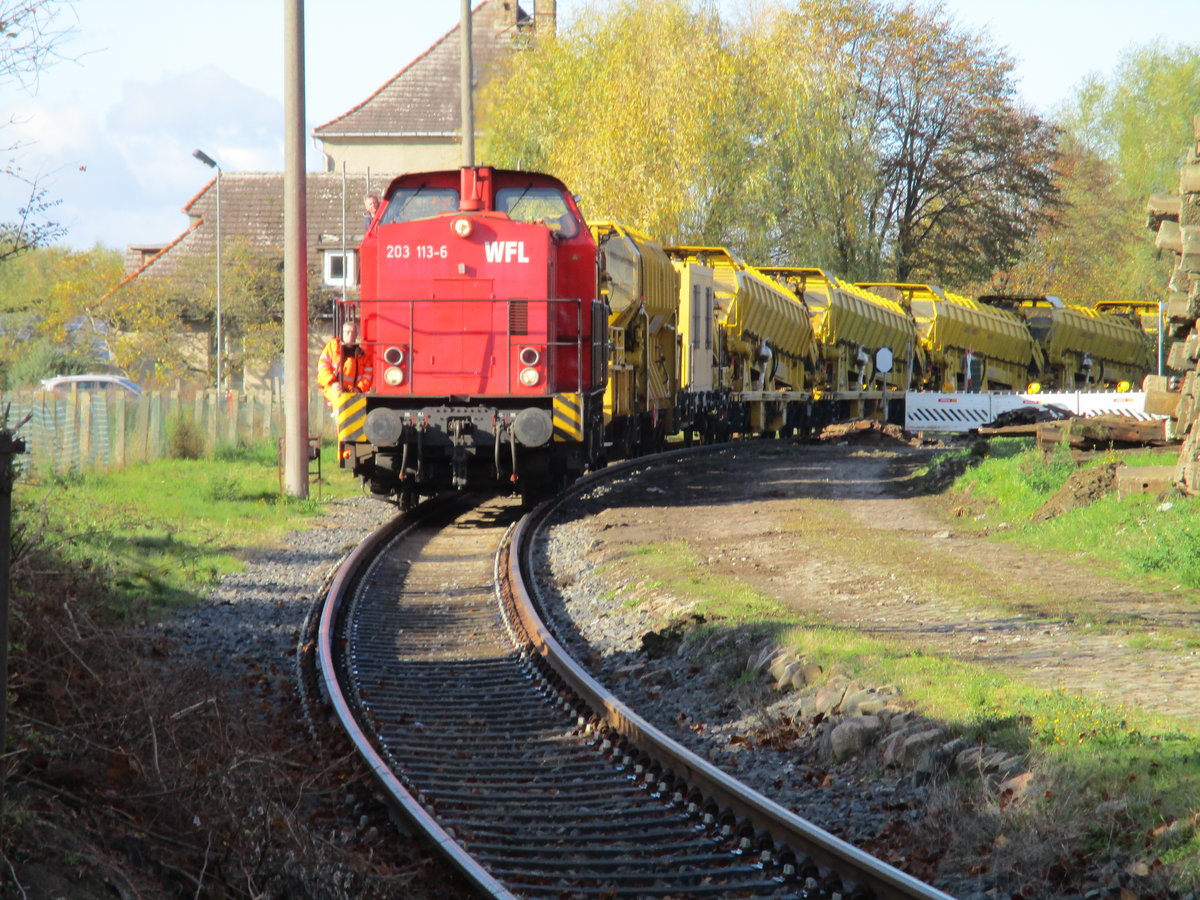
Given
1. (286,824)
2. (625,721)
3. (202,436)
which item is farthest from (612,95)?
(286,824)

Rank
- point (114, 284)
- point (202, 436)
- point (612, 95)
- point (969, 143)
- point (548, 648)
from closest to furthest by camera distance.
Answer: point (548, 648)
point (202, 436)
point (612, 95)
point (969, 143)
point (114, 284)

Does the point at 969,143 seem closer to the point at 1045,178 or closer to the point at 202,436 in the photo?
the point at 1045,178

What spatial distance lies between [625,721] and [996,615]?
143 inches

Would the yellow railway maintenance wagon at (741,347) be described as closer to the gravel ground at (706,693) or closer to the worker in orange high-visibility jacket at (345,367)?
the worker in orange high-visibility jacket at (345,367)

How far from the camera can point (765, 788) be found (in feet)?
20.5

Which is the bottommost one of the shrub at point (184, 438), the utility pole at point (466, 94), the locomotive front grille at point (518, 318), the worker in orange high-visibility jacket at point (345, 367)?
the shrub at point (184, 438)

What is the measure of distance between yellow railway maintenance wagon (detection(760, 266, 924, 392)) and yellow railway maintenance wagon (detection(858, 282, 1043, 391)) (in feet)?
1.91

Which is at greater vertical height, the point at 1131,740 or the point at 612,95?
the point at 612,95

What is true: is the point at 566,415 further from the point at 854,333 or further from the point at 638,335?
the point at 854,333

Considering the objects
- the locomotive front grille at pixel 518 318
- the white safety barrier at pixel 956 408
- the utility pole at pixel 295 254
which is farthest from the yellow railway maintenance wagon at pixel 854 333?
the locomotive front grille at pixel 518 318

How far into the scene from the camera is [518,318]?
578 inches

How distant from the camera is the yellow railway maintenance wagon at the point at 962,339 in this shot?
35.9 metres

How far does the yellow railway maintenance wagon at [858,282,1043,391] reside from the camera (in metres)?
35.9

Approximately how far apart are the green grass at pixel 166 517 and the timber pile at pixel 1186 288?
9099 mm
